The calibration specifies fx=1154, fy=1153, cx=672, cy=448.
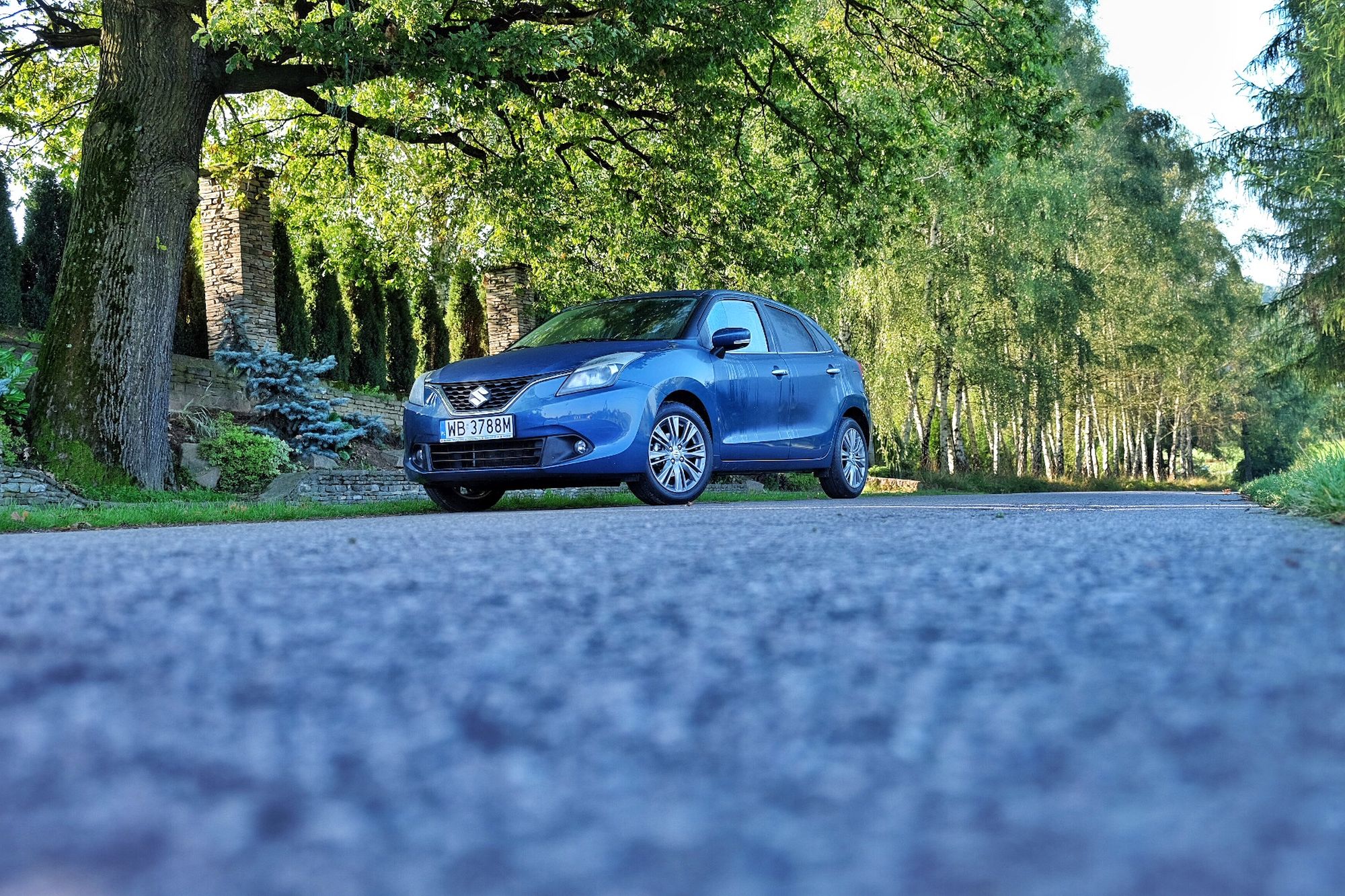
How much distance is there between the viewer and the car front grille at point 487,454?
7.95 m

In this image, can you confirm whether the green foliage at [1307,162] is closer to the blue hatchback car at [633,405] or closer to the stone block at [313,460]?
the blue hatchback car at [633,405]

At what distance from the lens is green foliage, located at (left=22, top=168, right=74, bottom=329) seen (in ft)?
59.9

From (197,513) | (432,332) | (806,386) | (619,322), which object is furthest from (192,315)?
(806,386)

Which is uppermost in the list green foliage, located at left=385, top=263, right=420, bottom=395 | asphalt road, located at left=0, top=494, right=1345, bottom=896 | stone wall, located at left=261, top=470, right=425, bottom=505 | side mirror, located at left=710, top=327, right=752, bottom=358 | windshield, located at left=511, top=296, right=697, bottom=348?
green foliage, located at left=385, top=263, right=420, bottom=395

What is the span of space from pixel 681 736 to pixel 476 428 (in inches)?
270

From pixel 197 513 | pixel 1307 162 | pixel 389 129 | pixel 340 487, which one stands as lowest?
pixel 197 513

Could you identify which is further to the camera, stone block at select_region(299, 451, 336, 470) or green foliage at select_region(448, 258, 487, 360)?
green foliage at select_region(448, 258, 487, 360)

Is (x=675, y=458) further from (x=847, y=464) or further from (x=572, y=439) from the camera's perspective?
(x=847, y=464)

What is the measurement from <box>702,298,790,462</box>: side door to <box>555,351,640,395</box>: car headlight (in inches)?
39.8

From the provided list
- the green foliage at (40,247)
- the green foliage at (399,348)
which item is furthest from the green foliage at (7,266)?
the green foliage at (399,348)

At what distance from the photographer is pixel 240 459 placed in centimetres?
1432

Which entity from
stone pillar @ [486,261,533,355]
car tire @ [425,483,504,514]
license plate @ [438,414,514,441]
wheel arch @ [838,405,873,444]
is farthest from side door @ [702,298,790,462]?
stone pillar @ [486,261,533,355]

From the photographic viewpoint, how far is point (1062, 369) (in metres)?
32.8

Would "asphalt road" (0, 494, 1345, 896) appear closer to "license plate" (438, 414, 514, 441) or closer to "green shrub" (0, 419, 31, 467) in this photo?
"license plate" (438, 414, 514, 441)
